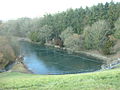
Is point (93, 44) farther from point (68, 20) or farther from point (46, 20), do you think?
point (46, 20)

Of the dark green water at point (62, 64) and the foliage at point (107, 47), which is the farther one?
the foliage at point (107, 47)

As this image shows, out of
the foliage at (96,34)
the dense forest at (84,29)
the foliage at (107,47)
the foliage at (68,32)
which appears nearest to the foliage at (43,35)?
the dense forest at (84,29)

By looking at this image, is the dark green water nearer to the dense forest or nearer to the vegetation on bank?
the vegetation on bank

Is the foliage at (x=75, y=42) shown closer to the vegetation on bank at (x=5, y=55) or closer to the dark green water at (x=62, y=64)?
the dark green water at (x=62, y=64)

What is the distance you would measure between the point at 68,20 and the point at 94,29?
1465 centimetres

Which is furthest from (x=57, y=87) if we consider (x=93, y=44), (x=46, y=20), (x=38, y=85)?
(x=46, y=20)

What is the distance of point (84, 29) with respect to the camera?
5266 centimetres

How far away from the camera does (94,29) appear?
49.3 metres

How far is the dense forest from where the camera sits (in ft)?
155

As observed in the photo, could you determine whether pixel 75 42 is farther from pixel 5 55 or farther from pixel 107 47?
pixel 5 55

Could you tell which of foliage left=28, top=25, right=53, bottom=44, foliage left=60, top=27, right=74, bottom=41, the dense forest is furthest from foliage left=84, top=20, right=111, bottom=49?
foliage left=28, top=25, right=53, bottom=44

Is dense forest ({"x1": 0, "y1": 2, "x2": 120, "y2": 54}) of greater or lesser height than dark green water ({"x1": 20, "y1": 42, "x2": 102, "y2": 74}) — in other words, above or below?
above

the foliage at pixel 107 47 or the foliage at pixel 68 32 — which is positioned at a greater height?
the foliage at pixel 68 32

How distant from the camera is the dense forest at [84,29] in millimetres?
47344
